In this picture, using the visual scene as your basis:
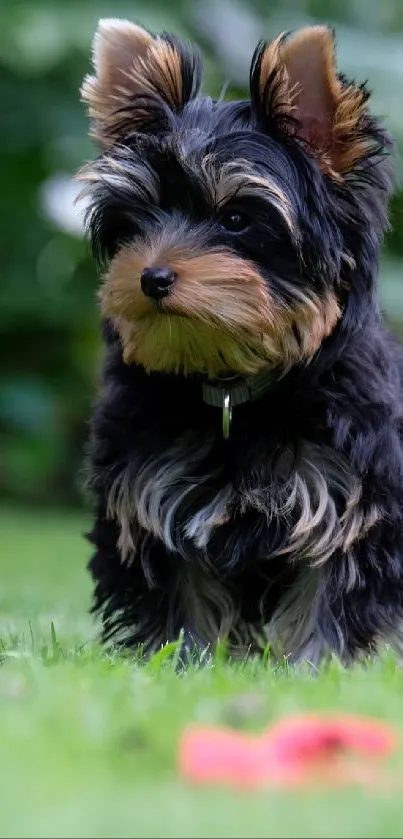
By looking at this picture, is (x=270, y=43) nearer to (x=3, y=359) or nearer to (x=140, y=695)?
(x=140, y=695)

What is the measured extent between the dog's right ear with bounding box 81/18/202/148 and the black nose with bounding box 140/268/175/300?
2.20 ft


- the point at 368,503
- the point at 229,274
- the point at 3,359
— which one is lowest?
the point at 3,359

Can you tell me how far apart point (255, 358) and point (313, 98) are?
908 mm

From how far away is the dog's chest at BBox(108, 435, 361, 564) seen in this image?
4.33 metres

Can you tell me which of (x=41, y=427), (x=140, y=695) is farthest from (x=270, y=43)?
(x=41, y=427)

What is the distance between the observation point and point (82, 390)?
16.1 metres

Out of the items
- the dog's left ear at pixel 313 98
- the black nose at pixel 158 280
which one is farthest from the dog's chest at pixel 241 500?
the dog's left ear at pixel 313 98

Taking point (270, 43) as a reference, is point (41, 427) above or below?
below

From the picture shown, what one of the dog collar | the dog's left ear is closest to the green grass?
the dog collar

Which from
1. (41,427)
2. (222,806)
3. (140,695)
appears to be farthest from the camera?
(41,427)

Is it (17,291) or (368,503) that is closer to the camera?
(368,503)

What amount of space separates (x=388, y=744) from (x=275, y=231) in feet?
6.56

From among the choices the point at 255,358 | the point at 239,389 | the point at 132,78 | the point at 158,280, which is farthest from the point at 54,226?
the point at 158,280

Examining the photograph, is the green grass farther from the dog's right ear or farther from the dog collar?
the dog's right ear
